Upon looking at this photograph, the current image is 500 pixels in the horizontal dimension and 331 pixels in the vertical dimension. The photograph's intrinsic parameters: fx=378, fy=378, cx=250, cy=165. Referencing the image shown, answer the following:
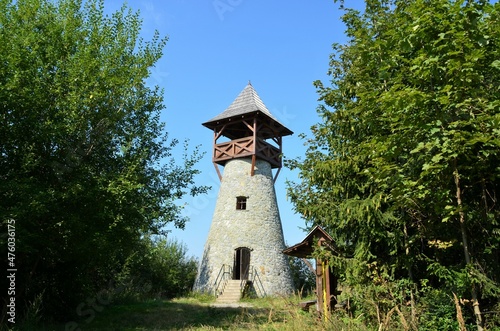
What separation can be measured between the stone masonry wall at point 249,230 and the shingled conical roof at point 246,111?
2043 mm

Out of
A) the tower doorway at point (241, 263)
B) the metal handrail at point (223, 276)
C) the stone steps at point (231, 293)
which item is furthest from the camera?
the tower doorway at point (241, 263)

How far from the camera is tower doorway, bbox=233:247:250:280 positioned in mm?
16969

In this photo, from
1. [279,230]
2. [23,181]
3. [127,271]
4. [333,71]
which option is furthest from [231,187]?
[23,181]

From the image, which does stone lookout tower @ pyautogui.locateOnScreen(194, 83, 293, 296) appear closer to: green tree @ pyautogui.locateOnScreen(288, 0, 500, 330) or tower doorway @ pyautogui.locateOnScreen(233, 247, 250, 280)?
tower doorway @ pyautogui.locateOnScreen(233, 247, 250, 280)

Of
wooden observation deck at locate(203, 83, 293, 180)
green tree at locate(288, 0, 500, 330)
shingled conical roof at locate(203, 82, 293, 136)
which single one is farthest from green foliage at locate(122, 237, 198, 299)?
green tree at locate(288, 0, 500, 330)

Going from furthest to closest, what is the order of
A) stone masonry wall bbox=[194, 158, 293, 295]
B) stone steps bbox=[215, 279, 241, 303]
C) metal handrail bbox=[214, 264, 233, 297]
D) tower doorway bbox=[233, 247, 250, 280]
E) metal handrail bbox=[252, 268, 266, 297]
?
1. tower doorway bbox=[233, 247, 250, 280]
2. stone masonry wall bbox=[194, 158, 293, 295]
3. metal handrail bbox=[214, 264, 233, 297]
4. metal handrail bbox=[252, 268, 266, 297]
5. stone steps bbox=[215, 279, 241, 303]

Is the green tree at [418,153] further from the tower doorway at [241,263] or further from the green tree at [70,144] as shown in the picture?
the tower doorway at [241,263]

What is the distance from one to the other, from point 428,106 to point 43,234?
755 cm

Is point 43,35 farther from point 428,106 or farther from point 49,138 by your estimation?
point 428,106

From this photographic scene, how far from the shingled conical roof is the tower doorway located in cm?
617

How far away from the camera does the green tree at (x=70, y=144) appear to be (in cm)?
742

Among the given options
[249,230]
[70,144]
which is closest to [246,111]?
[249,230]

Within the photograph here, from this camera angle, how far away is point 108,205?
815 centimetres

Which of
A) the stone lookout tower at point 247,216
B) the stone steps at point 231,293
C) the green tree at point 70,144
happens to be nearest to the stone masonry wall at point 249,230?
the stone lookout tower at point 247,216
